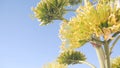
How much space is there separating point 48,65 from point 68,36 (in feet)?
32.3

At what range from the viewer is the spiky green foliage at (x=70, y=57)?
32.1ft

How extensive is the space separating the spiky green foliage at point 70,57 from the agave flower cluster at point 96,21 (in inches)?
123

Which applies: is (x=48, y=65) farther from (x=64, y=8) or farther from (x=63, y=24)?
(x=63, y=24)

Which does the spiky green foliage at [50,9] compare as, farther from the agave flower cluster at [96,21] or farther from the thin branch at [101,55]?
the agave flower cluster at [96,21]

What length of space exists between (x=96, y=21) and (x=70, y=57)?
3.61m

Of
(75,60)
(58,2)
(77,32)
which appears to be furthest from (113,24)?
(75,60)

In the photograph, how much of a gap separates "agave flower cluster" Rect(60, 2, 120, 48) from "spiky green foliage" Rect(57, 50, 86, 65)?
10.2 feet

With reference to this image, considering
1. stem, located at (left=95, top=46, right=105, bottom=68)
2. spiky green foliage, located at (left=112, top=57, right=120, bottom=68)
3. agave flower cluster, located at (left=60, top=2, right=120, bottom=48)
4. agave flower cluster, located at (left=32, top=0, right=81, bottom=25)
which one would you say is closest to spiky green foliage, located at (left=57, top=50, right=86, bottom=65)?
spiky green foliage, located at (left=112, top=57, right=120, bottom=68)

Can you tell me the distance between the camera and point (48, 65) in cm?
1673

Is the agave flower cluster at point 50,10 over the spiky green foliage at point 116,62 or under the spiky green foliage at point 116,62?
over

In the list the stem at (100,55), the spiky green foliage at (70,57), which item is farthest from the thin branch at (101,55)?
the spiky green foliage at (70,57)

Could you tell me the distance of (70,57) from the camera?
9.90 meters

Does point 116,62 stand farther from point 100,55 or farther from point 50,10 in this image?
point 50,10

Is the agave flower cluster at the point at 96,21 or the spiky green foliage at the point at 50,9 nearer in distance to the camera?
the agave flower cluster at the point at 96,21
